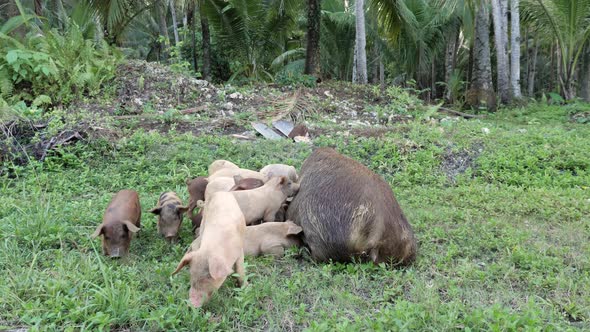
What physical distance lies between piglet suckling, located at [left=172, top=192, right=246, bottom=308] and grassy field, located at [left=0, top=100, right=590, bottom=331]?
128mm

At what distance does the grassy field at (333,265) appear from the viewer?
2955mm

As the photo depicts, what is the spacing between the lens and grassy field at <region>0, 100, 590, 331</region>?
296 centimetres

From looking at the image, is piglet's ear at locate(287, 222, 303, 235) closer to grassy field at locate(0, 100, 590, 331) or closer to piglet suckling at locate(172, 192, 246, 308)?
grassy field at locate(0, 100, 590, 331)

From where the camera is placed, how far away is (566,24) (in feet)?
44.4

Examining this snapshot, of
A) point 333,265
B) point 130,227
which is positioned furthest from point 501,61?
point 130,227

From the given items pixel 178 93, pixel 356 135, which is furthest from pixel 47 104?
pixel 356 135

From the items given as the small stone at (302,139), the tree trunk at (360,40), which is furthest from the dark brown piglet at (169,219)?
the tree trunk at (360,40)

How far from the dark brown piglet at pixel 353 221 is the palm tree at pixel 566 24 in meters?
11.9

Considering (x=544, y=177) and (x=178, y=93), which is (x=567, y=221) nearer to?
(x=544, y=177)

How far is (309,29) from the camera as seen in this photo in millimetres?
13258

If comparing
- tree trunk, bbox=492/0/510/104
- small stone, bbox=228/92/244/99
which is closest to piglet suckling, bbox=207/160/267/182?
small stone, bbox=228/92/244/99

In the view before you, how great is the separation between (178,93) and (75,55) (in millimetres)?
2192

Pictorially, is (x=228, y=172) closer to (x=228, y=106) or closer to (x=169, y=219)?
(x=169, y=219)

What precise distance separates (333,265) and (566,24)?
42.3 ft
